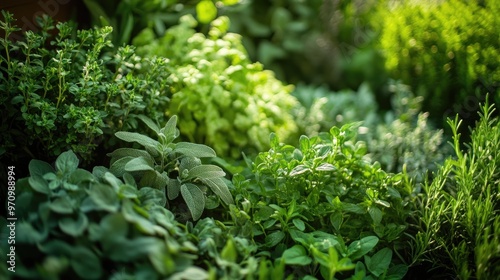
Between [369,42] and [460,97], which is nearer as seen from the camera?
[460,97]

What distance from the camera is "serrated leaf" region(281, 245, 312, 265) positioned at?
1190 mm

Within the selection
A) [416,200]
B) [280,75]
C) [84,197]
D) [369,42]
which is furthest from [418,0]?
[84,197]

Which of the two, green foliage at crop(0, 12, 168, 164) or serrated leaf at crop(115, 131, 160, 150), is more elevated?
green foliage at crop(0, 12, 168, 164)

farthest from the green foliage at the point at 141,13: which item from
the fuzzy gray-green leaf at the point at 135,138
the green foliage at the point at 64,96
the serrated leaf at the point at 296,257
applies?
the serrated leaf at the point at 296,257

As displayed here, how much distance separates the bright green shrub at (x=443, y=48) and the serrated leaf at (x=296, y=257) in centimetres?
113

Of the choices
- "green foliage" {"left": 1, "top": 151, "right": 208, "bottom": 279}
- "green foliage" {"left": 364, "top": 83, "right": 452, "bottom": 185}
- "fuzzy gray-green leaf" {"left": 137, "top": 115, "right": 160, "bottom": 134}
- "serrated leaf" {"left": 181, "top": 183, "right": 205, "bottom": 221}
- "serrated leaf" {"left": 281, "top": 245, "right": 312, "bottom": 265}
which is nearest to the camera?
"green foliage" {"left": 1, "top": 151, "right": 208, "bottom": 279}

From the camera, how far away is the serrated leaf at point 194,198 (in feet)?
4.25

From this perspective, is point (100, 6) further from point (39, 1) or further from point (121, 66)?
point (121, 66)

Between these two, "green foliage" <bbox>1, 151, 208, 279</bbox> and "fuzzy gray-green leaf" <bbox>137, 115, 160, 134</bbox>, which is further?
"fuzzy gray-green leaf" <bbox>137, 115, 160, 134</bbox>

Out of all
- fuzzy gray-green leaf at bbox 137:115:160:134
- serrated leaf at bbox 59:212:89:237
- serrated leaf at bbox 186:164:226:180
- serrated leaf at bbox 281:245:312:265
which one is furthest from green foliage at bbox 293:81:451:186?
serrated leaf at bbox 59:212:89:237

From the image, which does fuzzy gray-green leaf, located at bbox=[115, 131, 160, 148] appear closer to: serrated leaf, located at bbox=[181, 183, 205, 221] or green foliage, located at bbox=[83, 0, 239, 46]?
serrated leaf, located at bbox=[181, 183, 205, 221]

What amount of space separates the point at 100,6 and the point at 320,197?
120 centimetres

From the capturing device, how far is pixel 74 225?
1.00 meters

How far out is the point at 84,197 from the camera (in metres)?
1.10
